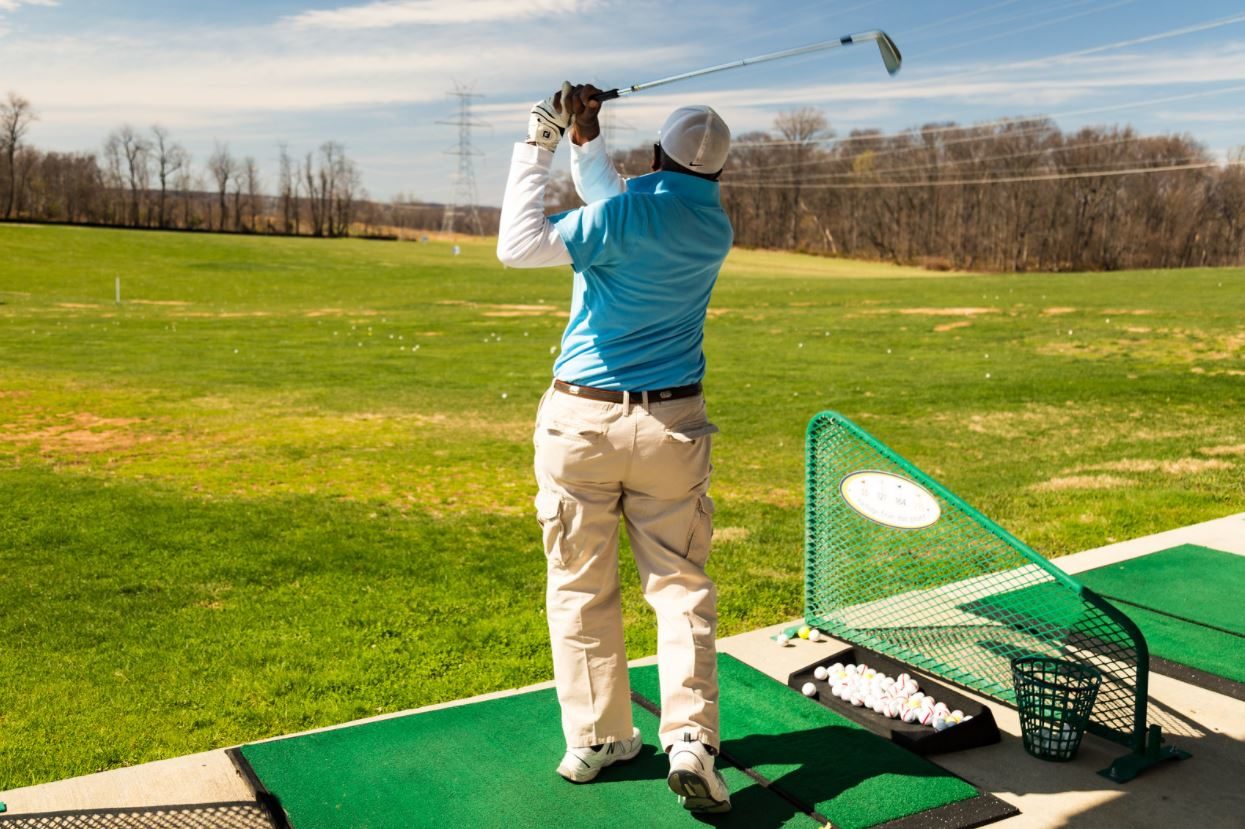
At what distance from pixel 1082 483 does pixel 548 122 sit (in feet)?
19.8

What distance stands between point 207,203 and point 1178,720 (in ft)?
283

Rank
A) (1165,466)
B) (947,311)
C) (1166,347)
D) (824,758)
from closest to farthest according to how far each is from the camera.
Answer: (824,758)
(1165,466)
(1166,347)
(947,311)

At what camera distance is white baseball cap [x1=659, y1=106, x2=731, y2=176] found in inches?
115

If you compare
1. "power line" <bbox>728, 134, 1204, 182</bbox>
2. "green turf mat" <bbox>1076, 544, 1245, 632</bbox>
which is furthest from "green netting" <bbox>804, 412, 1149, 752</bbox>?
"power line" <bbox>728, 134, 1204, 182</bbox>

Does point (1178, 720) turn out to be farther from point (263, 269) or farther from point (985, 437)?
point (263, 269)

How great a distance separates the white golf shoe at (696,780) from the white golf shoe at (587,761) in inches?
10.1

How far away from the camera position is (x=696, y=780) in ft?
9.56

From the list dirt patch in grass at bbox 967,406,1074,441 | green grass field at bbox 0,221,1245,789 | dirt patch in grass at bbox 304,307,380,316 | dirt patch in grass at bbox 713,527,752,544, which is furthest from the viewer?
dirt patch in grass at bbox 304,307,380,316

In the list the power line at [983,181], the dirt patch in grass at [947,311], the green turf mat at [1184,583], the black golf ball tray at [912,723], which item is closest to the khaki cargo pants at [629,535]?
the black golf ball tray at [912,723]

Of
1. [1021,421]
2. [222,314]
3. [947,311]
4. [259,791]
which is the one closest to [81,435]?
[259,791]

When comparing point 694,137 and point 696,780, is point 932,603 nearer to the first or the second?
point 696,780

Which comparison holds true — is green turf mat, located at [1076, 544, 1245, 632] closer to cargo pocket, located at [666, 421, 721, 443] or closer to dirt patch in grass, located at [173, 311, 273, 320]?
cargo pocket, located at [666, 421, 721, 443]

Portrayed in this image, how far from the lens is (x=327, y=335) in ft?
65.9

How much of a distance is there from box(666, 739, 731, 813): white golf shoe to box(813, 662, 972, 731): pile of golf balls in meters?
0.93
